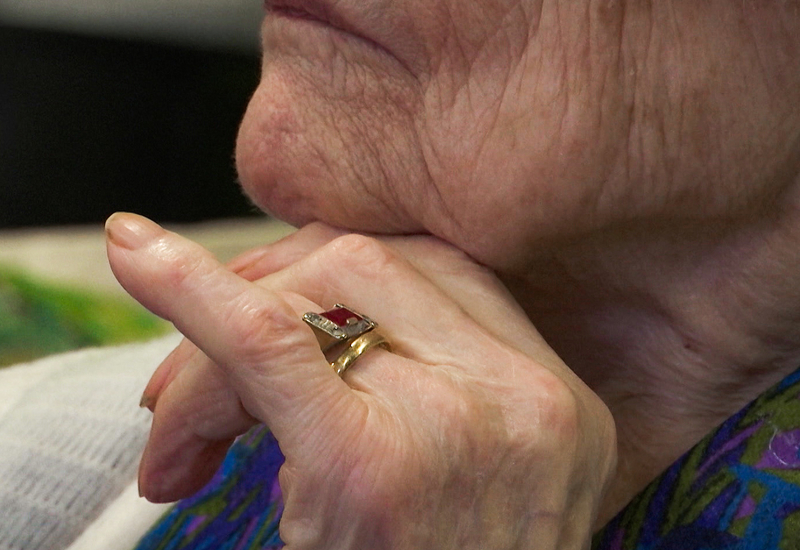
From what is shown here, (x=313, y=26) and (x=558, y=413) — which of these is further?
(x=313, y=26)

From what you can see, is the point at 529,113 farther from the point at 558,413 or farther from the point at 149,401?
the point at 149,401

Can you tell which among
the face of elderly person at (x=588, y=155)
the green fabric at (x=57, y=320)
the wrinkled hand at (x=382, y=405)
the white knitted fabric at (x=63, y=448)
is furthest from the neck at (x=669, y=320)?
the green fabric at (x=57, y=320)

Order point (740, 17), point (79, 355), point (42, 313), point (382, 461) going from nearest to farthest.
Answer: point (382, 461) → point (740, 17) → point (79, 355) → point (42, 313)

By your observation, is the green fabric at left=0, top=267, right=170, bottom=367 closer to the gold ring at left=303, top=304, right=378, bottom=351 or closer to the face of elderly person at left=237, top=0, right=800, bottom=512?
the face of elderly person at left=237, top=0, right=800, bottom=512

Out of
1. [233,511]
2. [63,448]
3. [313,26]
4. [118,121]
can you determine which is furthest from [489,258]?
[118,121]

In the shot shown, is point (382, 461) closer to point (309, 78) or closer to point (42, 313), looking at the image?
point (309, 78)

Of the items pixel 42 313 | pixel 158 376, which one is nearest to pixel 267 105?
pixel 158 376

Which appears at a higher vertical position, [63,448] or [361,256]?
[361,256]
